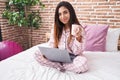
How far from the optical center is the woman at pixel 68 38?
5.80 ft

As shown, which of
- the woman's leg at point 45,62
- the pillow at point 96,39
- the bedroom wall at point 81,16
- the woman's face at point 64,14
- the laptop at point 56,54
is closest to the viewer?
the laptop at point 56,54

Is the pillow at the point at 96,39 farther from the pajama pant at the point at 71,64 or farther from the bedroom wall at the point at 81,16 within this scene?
the pajama pant at the point at 71,64

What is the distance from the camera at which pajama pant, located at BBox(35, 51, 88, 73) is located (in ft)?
5.58

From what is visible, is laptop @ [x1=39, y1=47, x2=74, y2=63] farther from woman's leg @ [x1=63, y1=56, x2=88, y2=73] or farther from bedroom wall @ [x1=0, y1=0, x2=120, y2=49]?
bedroom wall @ [x1=0, y1=0, x2=120, y2=49]

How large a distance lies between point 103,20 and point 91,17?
0.69ft

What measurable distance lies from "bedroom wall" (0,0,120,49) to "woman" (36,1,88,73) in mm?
1011

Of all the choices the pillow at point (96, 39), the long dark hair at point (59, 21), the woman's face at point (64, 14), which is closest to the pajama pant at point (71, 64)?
the long dark hair at point (59, 21)

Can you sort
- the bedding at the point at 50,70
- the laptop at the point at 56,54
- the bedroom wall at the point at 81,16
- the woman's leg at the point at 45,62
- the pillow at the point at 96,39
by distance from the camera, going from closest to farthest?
the bedding at the point at 50,70 < the laptop at the point at 56,54 < the woman's leg at the point at 45,62 < the pillow at the point at 96,39 < the bedroom wall at the point at 81,16

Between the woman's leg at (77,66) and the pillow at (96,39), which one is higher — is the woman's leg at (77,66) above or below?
below

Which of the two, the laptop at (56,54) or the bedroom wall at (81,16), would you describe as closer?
the laptop at (56,54)

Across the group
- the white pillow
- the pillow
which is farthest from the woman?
the white pillow

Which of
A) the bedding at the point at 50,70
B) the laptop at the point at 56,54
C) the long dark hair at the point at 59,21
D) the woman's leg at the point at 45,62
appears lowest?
the bedding at the point at 50,70

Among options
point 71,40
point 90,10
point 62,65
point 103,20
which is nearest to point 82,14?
point 90,10

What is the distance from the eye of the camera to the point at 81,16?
3.24m
